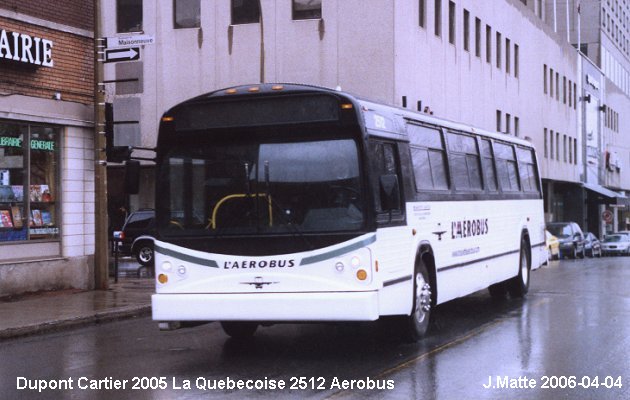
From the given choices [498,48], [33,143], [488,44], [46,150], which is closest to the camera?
[33,143]

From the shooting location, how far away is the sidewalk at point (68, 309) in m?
13.6

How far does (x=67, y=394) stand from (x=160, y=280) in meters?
2.25

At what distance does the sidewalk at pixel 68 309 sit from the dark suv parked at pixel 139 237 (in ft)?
32.8

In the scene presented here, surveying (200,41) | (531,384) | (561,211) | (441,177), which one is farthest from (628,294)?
(561,211)

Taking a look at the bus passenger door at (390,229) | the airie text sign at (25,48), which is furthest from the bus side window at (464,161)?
the airie text sign at (25,48)

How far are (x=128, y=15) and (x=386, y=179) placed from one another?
28556mm

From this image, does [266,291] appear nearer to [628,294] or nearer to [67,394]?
[67,394]

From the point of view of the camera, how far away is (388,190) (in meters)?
10.3

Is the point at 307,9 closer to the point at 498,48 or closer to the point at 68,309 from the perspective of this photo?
the point at 498,48

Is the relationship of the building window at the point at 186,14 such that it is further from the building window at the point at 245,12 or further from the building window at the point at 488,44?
the building window at the point at 488,44

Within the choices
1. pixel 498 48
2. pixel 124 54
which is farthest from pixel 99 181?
pixel 498 48

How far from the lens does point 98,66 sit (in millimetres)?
19344

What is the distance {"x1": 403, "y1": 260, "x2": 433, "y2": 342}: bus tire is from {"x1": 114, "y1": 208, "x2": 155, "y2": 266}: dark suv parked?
61.1 feet

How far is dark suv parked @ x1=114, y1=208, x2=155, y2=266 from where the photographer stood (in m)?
29.8
